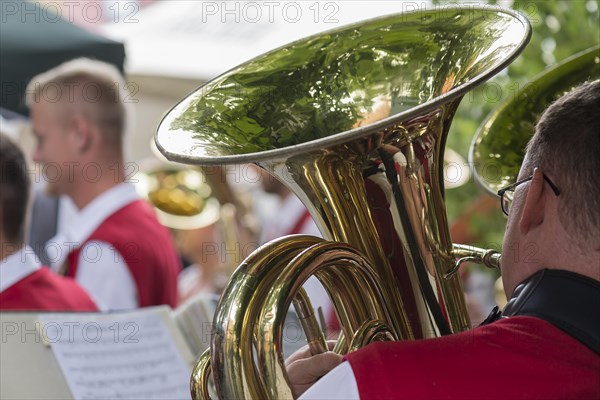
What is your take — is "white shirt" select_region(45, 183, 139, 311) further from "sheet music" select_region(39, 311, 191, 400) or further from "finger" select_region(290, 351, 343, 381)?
"finger" select_region(290, 351, 343, 381)

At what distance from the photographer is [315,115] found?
138cm

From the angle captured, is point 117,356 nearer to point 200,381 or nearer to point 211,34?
point 200,381

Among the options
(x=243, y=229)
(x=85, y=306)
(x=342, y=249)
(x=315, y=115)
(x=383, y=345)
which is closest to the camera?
(x=383, y=345)

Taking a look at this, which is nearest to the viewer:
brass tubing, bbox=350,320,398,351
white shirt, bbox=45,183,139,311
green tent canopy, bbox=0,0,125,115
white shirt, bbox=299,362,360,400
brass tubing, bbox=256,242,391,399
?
white shirt, bbox=299,362,360,400

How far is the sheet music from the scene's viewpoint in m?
1.61

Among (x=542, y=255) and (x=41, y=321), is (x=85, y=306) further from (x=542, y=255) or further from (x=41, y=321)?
(x=542, y=255)

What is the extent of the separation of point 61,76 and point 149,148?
9.15ft

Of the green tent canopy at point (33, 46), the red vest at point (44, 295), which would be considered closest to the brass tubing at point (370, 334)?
the red vest at point (44, 295)

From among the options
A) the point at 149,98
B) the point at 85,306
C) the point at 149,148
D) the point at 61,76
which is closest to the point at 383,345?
the point at 85,306

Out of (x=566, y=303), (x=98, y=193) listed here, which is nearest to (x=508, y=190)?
(x=566, y=303)

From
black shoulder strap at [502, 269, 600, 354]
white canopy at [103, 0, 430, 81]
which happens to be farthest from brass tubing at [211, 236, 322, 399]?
white canopy at [103, 0, 430, 81]

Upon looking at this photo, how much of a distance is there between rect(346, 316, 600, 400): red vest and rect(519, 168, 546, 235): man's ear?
144mm

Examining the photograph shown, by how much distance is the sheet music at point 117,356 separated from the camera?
5.28 feet

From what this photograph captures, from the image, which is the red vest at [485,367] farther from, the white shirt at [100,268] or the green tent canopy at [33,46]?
the green tent canopy at [33,46]
